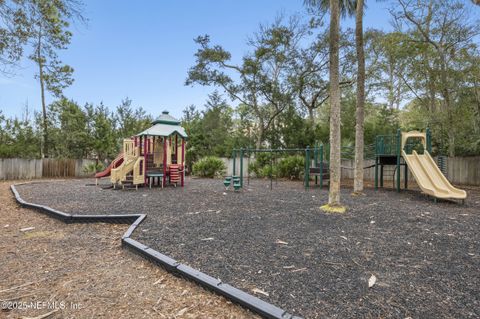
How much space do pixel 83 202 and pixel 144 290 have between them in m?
4.44

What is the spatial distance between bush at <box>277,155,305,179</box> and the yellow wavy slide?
15.3ft

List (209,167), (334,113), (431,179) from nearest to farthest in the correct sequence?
(334,113)
(431,179)
(209,167)

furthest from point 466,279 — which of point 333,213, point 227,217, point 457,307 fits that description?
point 227,217

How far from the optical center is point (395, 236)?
3271mm

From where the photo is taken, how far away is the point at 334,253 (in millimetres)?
2652

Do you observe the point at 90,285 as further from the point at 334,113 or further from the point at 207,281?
the point at 334,113

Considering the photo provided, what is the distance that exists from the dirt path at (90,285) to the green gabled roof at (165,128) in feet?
18.2

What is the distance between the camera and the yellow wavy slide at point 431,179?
594 centimetres

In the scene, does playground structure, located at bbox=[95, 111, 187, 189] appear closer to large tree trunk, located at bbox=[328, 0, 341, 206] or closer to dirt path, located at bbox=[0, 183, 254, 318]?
dirt path, located at bbox=[0, 183, 254, 318]

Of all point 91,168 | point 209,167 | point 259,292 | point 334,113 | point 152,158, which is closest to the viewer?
point 259,292

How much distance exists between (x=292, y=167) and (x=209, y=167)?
13.7ft

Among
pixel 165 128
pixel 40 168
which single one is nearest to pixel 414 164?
pixel 165 128

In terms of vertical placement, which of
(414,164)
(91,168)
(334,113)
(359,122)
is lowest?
(91,168)

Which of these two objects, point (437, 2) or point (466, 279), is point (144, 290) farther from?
point (437, 2)
